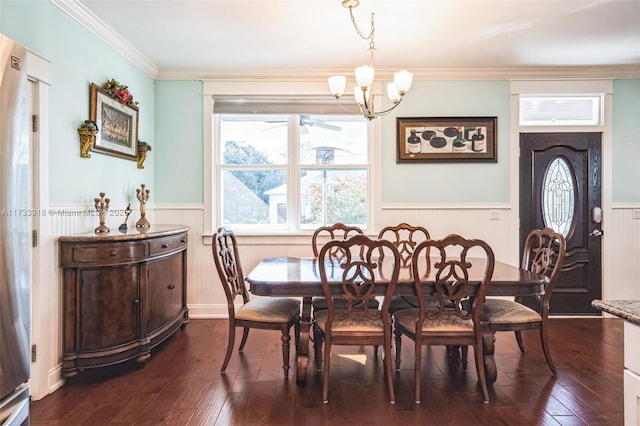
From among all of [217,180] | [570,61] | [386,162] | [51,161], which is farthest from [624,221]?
[51,161]

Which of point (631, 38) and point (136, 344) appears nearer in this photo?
point (136, 344)

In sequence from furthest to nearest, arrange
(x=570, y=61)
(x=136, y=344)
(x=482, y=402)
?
(x=570, y=61)
(x=136, y=344)
(x=482, y=402)

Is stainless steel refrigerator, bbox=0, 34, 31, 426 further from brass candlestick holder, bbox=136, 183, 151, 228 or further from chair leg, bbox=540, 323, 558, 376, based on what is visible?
chair leg, bbox=540, 323, 558, 376

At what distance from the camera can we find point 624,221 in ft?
12.8

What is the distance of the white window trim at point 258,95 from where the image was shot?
3.91 m

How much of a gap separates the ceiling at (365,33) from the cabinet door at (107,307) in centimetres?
189

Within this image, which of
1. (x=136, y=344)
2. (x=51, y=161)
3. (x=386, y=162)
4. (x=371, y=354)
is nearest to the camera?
(x=51, y=161)

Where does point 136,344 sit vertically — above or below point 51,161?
below

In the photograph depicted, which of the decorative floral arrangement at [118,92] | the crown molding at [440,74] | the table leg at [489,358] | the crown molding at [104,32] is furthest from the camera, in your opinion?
the crown molding at [440,74]

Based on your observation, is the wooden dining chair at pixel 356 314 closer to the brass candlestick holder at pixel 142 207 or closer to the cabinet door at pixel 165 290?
the cabinet door at pixel 165 290

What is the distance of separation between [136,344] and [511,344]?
10.0ft

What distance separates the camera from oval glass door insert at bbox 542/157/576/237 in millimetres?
3922

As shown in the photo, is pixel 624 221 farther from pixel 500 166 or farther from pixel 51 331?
pixel 51 331

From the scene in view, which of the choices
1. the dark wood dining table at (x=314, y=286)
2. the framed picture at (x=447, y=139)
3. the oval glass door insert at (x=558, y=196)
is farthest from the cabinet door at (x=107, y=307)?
the oval glass door insert at (x=558, y=196)
